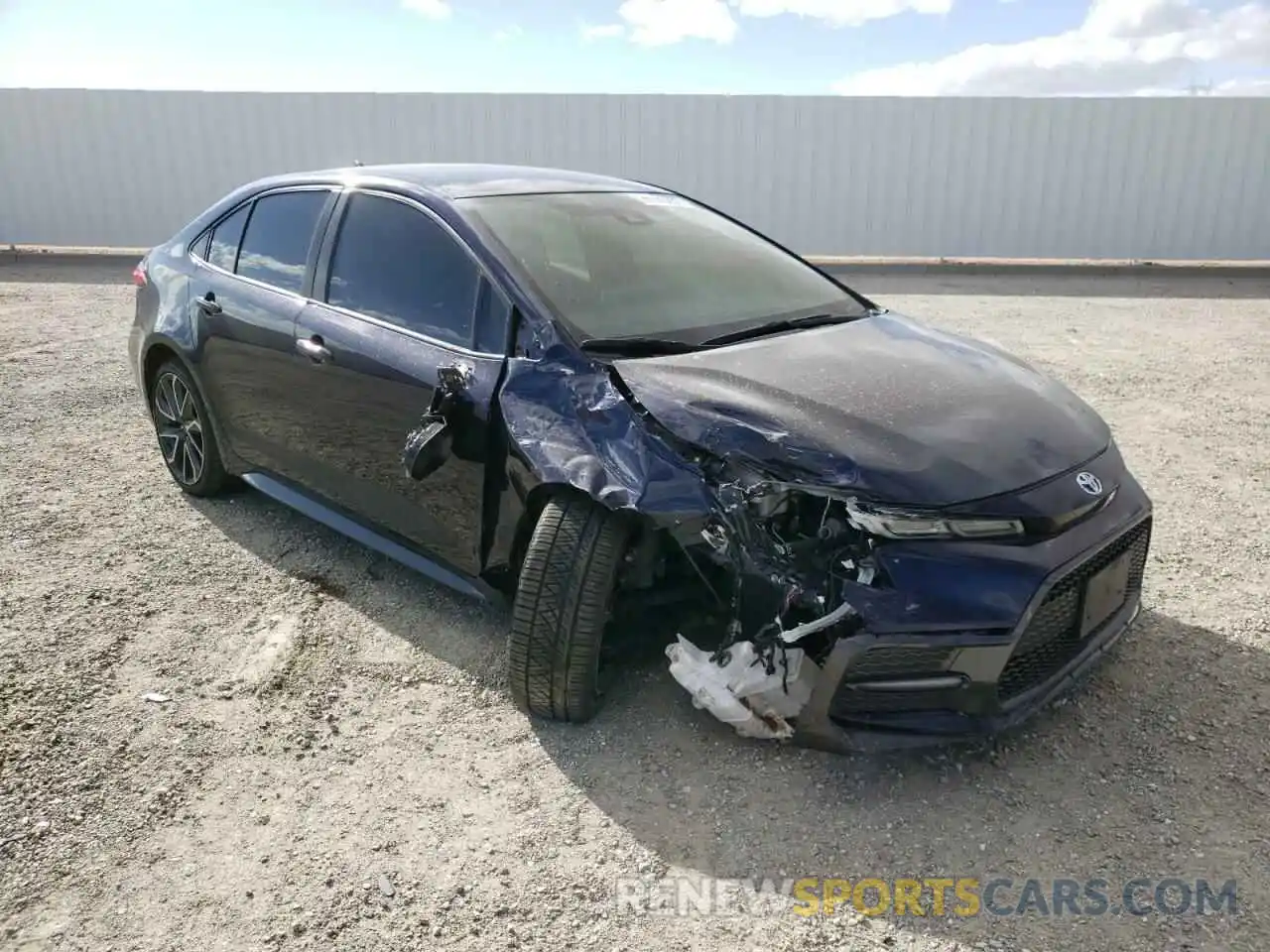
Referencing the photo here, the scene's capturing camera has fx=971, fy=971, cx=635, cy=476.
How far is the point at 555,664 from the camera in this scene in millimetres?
2791

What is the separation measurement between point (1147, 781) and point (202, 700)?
9.26ft

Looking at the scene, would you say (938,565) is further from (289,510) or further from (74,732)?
(289,510)

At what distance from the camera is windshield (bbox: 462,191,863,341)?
3.19m

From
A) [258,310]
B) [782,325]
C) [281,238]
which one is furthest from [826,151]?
[258,310]

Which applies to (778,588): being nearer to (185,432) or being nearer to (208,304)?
(208,304)

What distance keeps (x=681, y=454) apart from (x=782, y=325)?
3.17 feet

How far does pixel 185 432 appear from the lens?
15.2 ft

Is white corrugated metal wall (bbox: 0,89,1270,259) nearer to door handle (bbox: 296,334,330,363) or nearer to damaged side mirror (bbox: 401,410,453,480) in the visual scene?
door handle (bbox: 296,334,330,363)

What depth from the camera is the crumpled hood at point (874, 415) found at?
2529 millimetres

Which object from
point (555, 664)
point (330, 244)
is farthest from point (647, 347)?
point (330, 244)

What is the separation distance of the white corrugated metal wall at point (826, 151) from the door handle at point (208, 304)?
30.6 ft

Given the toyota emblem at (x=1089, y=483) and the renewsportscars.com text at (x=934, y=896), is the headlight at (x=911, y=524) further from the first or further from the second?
the renewsportscars.com text at (x=934, y=896)

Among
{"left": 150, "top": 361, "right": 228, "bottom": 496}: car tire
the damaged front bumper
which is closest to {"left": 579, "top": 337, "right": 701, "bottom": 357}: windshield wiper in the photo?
the damaged front bumper

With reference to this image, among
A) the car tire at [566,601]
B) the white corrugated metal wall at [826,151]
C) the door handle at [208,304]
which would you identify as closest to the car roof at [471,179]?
the door handle at [208,304]
